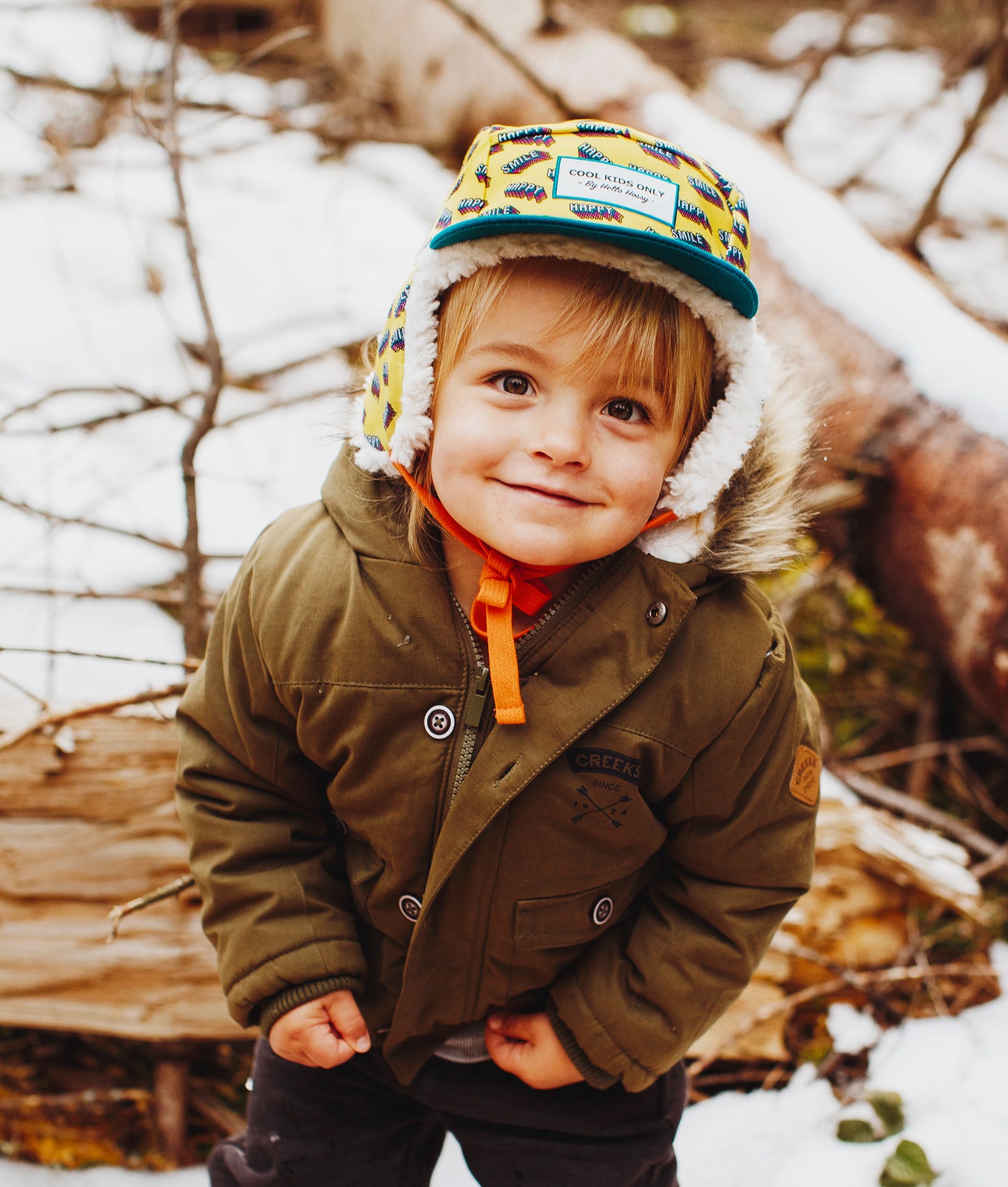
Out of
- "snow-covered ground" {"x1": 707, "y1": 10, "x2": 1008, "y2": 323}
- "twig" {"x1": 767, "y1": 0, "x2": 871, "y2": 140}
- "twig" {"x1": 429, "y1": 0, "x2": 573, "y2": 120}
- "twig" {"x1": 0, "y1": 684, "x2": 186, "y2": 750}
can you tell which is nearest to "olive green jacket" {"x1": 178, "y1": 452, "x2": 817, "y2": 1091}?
"twig" {"x1": 0, "y1": 684, "x2": 186, "y2": 750}

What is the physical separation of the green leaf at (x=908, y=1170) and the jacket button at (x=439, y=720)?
3.75 ft

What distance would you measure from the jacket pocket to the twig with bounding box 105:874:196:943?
1.93 feet

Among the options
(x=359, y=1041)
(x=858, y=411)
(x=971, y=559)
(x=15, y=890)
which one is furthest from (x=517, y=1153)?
(x=858, y=411)

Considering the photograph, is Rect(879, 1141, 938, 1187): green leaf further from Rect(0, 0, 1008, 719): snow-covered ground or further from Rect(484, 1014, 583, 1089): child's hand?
Rect(0, 0, 1008, 719): snow-covered ground

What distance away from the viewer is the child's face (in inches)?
44.3

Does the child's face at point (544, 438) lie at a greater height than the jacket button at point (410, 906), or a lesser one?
greater

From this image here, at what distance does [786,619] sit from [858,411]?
23.5 inches

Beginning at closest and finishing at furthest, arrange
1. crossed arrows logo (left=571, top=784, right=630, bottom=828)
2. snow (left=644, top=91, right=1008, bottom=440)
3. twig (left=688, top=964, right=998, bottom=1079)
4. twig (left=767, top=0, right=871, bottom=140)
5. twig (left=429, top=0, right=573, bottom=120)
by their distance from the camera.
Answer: crossed arrows logo (left=571, top=784, right=630, bottom=828), twig (left=688, top=964, right=998, bottom=1079), snow (left=644, top=91, right=1008, bottom=440), twig (left=767, top=0, right=871, bottom=140), twig (left=429, top=0, right=573, bottom=120)

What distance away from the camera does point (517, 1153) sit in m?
1.50

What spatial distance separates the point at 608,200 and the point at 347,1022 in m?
1.19

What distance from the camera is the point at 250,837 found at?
142cm

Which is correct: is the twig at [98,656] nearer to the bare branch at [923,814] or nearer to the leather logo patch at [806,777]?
the leather logo patch at [806,777]

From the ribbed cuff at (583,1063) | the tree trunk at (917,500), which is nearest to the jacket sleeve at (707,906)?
the ribbed cuff at (583,1063)

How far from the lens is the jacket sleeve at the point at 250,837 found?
4.57ft
